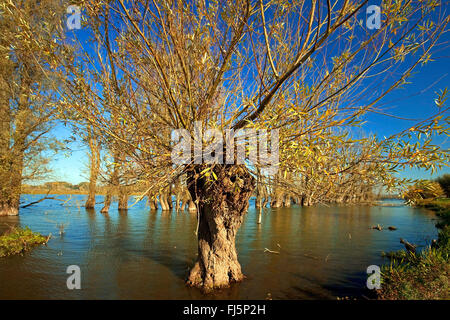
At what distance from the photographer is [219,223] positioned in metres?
7.27

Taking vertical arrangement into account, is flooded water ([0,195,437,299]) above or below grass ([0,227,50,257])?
below

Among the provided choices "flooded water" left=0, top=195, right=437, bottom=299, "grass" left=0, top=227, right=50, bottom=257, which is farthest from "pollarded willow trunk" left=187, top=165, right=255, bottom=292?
"grass" left=0, top=227, right=50, bottom=257

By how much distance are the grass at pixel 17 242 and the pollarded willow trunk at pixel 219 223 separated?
377 inches

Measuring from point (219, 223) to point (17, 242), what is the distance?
10871 mm

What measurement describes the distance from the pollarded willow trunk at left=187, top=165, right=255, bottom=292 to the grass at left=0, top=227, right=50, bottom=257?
31.4 ft

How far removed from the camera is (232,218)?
7.38 meters

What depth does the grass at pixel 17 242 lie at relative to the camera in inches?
460

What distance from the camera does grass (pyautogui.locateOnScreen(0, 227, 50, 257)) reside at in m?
11.7

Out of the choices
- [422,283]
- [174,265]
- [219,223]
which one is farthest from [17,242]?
[422,283]

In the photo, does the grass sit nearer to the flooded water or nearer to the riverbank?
the flooded water

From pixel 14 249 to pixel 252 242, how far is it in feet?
37.8
